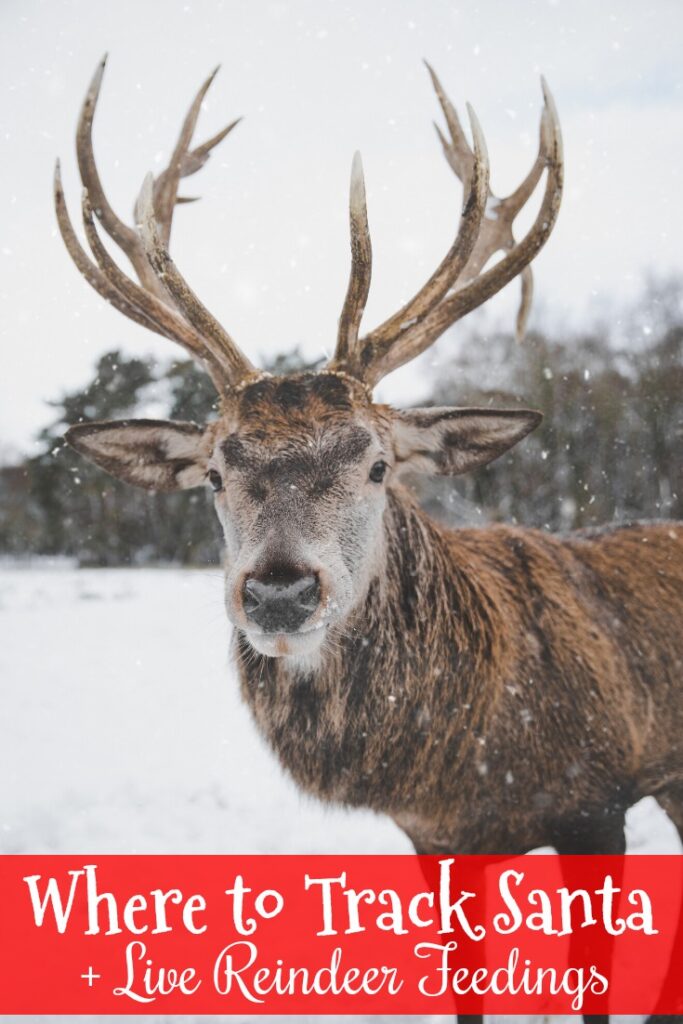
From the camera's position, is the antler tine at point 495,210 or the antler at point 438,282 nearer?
the antler at point 438,282

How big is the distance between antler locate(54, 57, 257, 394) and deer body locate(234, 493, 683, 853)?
0.97 meters

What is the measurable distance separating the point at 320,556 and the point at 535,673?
1.16 meters

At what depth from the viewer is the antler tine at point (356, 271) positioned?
10.0 feet

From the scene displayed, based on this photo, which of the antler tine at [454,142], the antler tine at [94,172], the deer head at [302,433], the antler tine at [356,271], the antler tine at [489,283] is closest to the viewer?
the deer head at [302,433]

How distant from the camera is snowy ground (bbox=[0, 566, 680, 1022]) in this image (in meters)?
4.91

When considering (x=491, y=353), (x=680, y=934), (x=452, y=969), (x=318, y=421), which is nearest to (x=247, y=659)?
(x=318, y=421)

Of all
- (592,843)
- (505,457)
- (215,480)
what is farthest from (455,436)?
(505,457)

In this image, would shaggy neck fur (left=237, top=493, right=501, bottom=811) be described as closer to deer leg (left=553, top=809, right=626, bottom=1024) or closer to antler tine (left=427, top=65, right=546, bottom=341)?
deer leg (left=553, top=809, right=626, bottom=1024)

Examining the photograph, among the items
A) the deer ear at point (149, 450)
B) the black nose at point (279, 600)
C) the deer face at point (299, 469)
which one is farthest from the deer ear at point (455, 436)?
the black nose at point (279, 600)

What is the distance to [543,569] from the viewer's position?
3402 mm

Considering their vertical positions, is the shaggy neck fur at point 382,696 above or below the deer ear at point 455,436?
below

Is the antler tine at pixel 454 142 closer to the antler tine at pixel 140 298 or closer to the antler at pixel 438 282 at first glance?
the antler at pixel 438 282

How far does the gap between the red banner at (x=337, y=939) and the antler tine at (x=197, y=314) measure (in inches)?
86.2

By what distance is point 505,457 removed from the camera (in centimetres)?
1902
